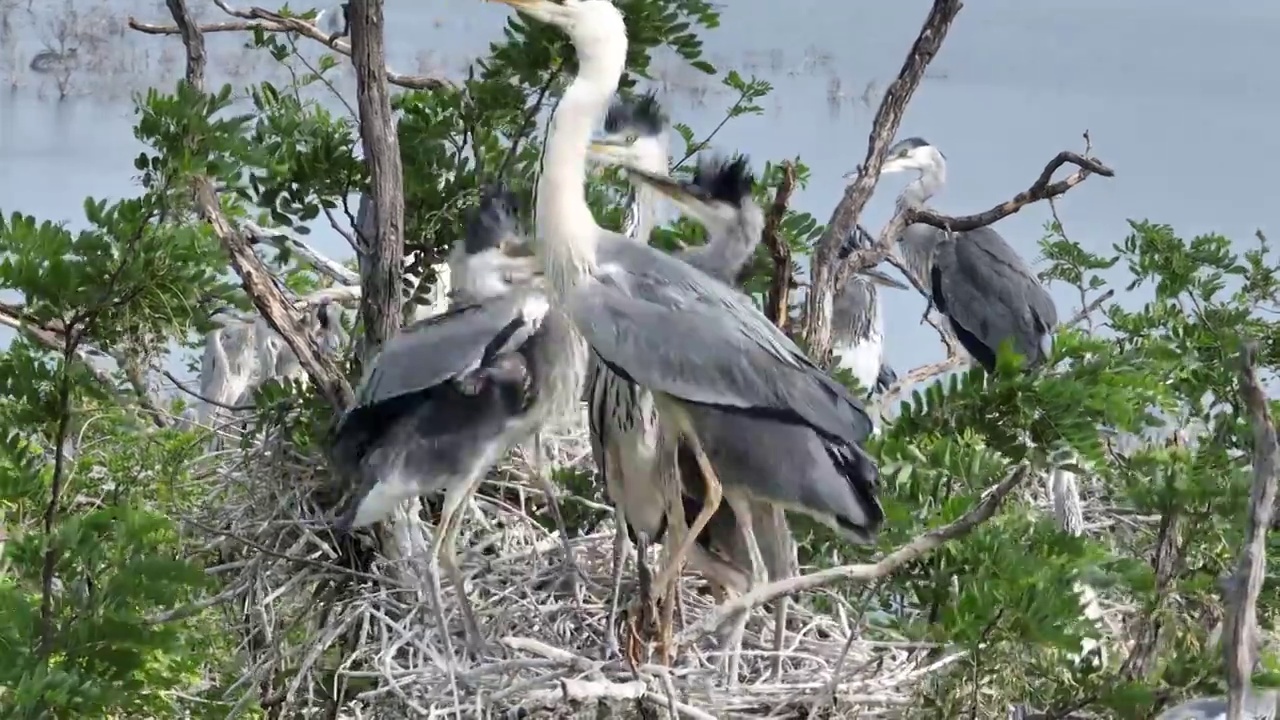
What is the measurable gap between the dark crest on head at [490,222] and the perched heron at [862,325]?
198cm

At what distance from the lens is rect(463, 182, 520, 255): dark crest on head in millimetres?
1896

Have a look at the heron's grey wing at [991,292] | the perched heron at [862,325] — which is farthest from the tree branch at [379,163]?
the heron's grey wing at [991,292]

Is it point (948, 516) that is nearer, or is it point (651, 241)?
point (948, 516)

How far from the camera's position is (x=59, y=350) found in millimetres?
1731

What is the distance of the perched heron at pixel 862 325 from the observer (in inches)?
153

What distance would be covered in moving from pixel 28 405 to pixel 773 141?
5112mm

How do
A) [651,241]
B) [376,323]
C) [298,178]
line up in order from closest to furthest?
[376,323], [298,178], [651,241]

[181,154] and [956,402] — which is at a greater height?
[181,154]

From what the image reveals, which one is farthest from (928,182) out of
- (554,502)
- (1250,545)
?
(1250,545)

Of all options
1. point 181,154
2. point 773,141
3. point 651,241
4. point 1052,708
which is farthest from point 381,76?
point 773,141

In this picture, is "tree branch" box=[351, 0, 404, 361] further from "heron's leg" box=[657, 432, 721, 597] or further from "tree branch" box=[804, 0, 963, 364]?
"tree branch" box=[804, 0, 963, 364]

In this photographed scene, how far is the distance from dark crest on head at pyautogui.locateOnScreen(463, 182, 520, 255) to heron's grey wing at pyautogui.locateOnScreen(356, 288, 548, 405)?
9 centimetres

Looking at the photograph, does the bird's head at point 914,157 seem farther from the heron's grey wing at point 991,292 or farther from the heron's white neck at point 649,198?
the heron's white neck at point 649,198

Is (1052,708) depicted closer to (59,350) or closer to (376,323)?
(376,323)
